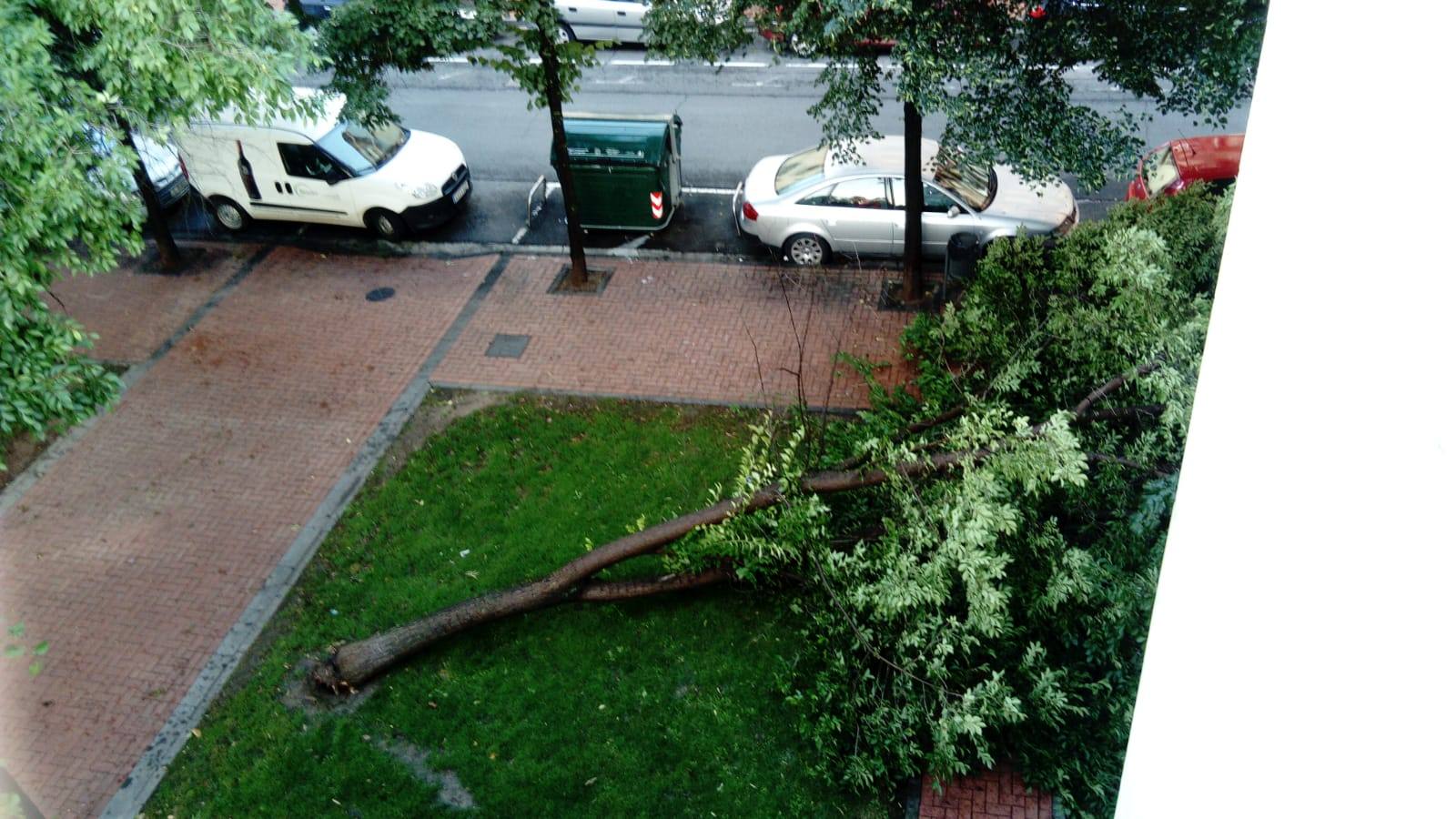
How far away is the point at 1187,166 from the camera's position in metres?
12.4

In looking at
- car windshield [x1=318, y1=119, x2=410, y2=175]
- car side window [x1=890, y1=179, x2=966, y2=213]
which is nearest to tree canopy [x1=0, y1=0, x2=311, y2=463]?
car windshield [x1=318, y1=119, x2=410, y2=175]

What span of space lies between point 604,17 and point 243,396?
1144 centimetres

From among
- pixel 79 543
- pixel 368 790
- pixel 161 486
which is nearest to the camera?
pixel 368 790

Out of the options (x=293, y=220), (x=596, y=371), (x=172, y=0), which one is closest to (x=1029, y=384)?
(x=596, y=371)

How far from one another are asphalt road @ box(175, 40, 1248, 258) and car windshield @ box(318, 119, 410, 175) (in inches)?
39.4

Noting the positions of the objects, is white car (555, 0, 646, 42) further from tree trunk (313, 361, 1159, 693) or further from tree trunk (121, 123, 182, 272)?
tree trunk (313, 361, 1159, 693)

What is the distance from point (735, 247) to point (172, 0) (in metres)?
8.05

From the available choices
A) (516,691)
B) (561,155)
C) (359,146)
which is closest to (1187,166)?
(561,155)

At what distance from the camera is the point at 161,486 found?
9.95m

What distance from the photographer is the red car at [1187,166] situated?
40.4ft

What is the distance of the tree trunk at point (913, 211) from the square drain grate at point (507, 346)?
4.22 m

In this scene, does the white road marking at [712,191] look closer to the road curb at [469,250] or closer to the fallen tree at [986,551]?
the road curb at [469,250]

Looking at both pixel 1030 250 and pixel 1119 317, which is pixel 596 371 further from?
pixel 1119 317

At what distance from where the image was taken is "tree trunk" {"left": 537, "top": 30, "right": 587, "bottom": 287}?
1060 centimetres
